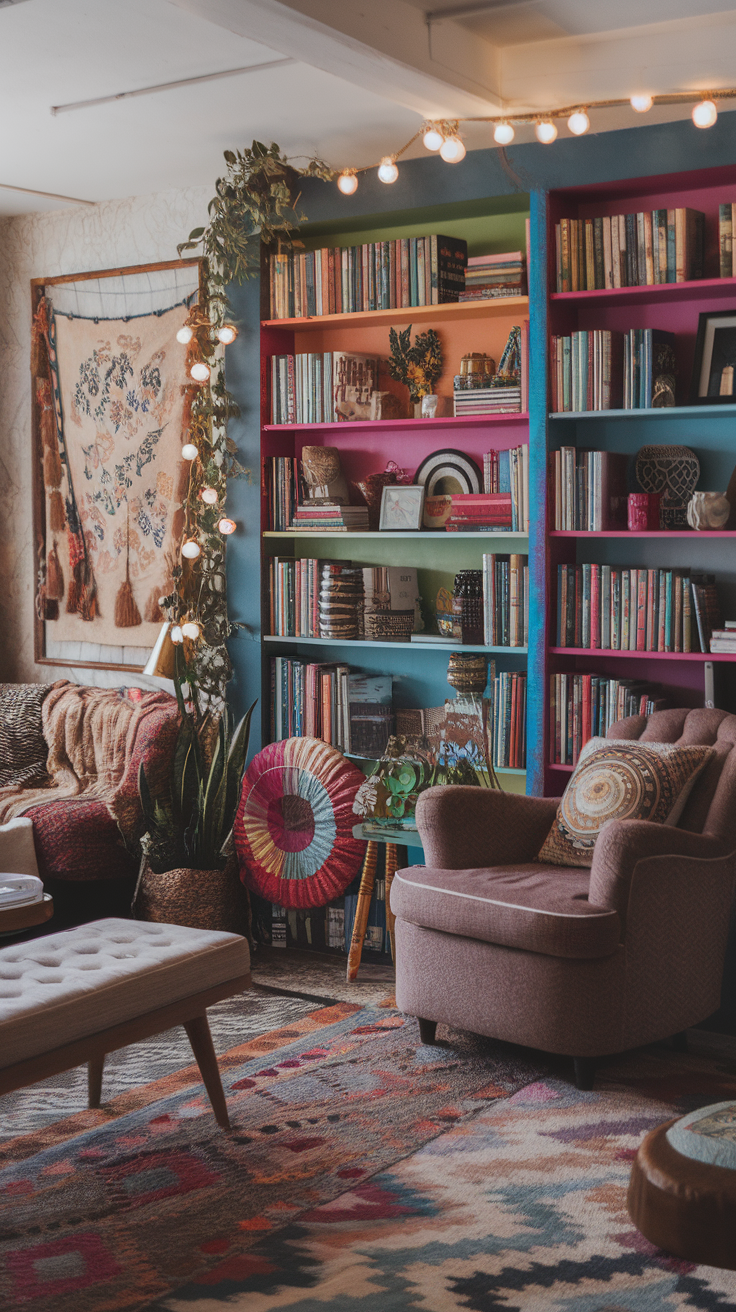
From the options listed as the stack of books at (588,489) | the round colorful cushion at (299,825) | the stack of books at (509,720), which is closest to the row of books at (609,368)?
the stack of books at (588,489)

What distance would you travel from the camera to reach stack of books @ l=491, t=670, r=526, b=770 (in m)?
4.29

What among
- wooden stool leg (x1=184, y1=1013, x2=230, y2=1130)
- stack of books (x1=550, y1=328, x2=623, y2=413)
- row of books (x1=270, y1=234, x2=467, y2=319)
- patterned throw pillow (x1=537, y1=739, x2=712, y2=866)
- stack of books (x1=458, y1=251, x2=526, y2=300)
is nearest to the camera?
wooden stool leg (x1=184, y1=1013, x2=230, y2=1130)

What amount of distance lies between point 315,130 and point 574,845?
2.53 m

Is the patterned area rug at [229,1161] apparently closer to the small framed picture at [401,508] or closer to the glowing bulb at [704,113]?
the small framed picture at [401,508]

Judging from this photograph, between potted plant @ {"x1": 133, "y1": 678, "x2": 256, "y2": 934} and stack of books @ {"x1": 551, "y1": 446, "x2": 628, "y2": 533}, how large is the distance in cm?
135

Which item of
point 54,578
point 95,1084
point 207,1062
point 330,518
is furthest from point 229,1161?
point 54,578

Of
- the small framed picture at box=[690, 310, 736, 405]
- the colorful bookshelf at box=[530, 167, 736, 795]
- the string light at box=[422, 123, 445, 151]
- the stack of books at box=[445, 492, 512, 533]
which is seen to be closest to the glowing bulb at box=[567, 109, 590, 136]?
the colorful bookshelf at box=[530, 167, 736, 795]

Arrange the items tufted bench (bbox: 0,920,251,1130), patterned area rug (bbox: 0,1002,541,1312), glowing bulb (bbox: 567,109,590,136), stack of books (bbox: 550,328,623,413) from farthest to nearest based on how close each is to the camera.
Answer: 1. stack of books (bbox: 550,328,623,413)
2. glowing bulb (bbox: 567,109,590,136)
3. tufted bench (bbox: 0,920,251,1130)
4. patterned area rug (bbox: 0,1002,541,1312)

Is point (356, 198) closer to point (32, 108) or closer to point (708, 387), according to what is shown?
point (32, 108)

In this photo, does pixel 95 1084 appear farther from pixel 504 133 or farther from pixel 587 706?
pixel 504 133

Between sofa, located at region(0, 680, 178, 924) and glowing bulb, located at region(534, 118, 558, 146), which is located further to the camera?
sofa, located at region(0, 680, 178, 924)

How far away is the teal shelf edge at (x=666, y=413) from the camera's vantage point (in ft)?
12.6

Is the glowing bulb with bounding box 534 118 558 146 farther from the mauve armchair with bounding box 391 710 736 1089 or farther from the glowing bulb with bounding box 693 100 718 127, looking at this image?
the mauve armchair with bounding box 391 710 736 1089

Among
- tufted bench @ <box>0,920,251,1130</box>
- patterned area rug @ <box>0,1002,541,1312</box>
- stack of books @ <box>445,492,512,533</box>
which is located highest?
stack of books @ <box>445,492,512,533</box>
